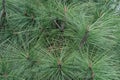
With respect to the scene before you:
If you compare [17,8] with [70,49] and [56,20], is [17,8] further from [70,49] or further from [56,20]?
[70,49]

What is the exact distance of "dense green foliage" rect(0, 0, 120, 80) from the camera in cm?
104

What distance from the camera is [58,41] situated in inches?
45.1

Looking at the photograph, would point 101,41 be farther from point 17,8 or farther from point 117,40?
point 17,8

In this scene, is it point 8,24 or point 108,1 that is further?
point 108,1

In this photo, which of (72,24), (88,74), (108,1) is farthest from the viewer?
(108,1)

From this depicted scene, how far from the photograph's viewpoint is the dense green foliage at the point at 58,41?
1044mm

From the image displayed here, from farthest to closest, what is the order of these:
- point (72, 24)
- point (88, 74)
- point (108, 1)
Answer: point (108, 1) < point (72, 24) < point (88, 74)

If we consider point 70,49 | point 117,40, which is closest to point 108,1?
point 117,40

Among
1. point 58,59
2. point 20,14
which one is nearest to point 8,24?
point 20,14

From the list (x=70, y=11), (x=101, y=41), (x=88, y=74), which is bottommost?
(x=88, y=74)

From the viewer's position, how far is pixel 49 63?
1.04 metres

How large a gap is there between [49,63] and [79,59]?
91 mm

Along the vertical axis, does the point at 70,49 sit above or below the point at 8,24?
below

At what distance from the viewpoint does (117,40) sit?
3.88ft
